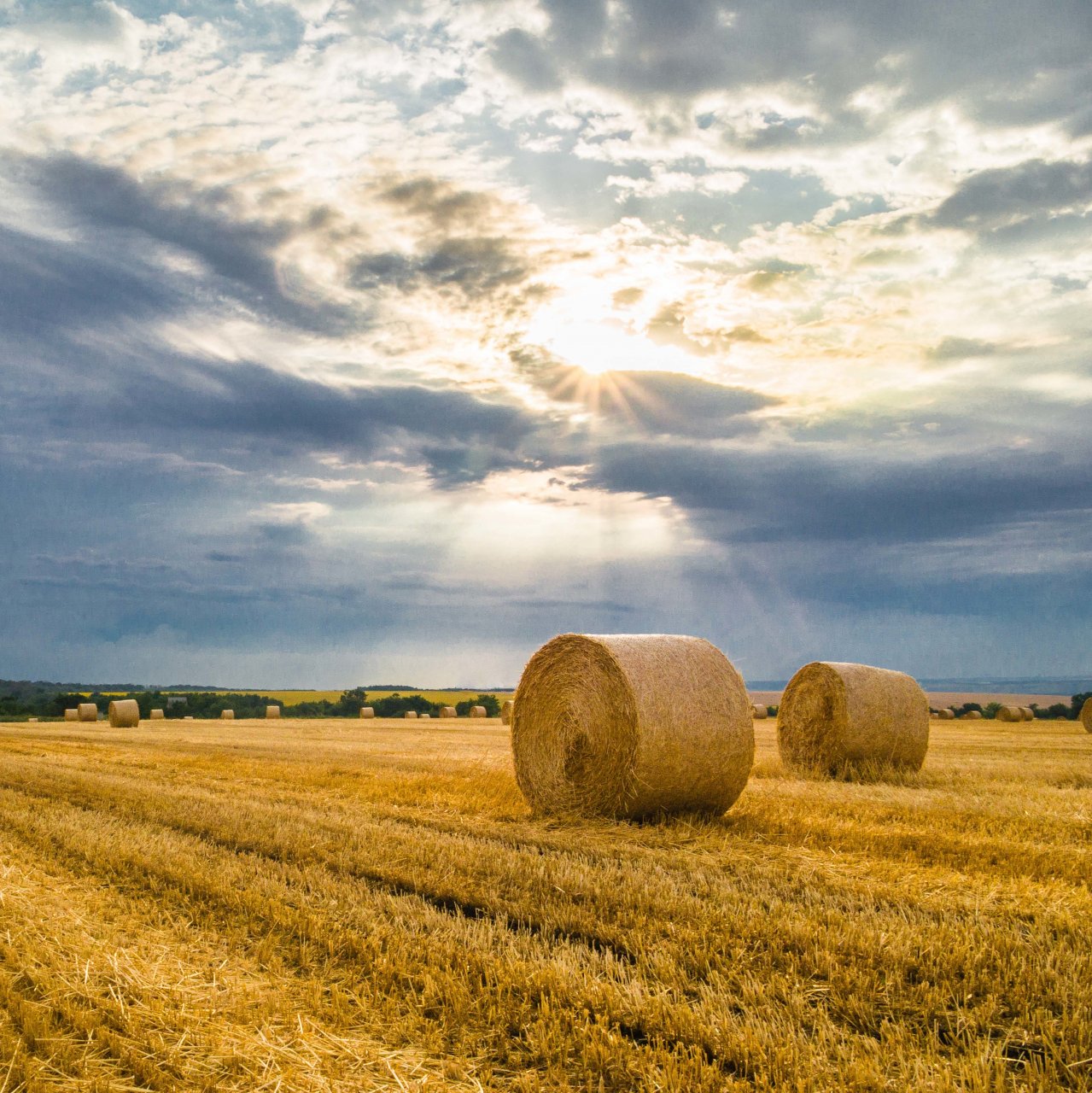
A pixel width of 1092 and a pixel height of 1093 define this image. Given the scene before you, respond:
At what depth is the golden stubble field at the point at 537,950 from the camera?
10.3 feet

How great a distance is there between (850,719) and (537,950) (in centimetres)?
961

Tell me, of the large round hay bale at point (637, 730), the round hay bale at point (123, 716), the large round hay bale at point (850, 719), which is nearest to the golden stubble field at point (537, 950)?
the large round hay bale at point (637, 730)

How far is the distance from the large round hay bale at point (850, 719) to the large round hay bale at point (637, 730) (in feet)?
13.2

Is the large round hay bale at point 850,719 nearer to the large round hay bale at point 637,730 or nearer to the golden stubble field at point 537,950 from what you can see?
the large round hay bale at point 637,730

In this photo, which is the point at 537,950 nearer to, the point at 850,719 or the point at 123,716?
the point at 850,719

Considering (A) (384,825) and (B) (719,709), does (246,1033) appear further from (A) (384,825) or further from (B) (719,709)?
(B) (719,709)

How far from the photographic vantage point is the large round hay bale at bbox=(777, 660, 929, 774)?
12.7m

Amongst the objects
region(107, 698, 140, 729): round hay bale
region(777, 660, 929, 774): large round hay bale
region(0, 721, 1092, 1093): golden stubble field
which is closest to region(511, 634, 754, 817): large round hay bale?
region(0, 721, 1092, 1093): golden stubble field

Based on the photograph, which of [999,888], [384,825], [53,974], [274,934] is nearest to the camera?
[53,974]

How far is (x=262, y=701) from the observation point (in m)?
47.4

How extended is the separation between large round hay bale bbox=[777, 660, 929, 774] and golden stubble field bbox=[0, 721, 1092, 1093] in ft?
13.8

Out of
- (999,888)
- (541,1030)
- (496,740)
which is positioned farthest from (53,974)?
(496,740)

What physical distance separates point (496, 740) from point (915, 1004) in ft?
58.5

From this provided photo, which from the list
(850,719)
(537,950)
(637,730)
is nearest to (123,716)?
(850,719)
